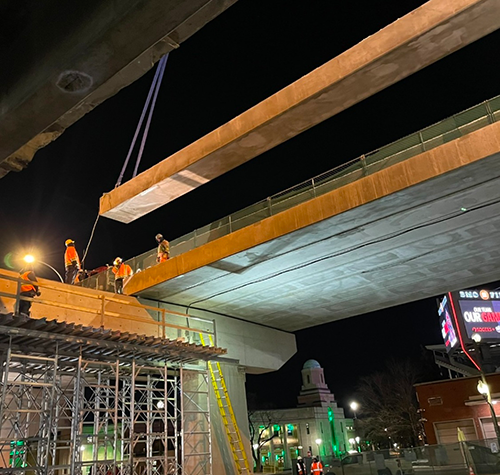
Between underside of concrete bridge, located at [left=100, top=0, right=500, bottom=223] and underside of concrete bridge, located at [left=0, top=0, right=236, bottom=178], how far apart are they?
34.7ft

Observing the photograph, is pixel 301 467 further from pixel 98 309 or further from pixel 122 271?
pixel 98 309

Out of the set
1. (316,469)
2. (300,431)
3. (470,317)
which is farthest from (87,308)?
(300,431)

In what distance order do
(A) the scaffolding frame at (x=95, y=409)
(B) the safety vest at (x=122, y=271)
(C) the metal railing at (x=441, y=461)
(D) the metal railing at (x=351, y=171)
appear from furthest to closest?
(B) the safety vest at (x=122, y=271) → (C) the metal railing at (x=441, y=461) → (D) the metal railing at (x=351, y=171) → (A) the scaffolding frame at (x=95, y=409)

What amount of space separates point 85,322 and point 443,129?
42.6 feet

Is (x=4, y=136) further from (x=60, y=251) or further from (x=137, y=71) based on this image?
(x=60, y=251)

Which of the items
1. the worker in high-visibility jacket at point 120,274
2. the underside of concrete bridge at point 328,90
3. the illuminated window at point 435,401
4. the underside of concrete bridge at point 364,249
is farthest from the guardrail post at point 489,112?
the illuminated window at point 435,401

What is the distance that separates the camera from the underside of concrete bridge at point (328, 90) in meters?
12.6

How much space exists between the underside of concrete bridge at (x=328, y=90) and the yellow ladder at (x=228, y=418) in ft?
21.8

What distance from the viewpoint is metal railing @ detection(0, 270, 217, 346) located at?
1410cm

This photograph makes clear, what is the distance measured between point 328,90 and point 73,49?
1147 cm

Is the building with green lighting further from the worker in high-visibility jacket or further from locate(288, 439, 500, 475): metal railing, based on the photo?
the worker in high-visibility jacket

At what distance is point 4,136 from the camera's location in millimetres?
4617

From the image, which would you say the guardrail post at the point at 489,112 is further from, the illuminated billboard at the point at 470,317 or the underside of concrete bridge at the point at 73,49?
the illuminated billboard at the point at 470,317

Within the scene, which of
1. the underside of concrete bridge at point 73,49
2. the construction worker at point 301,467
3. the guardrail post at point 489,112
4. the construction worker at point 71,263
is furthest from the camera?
the construction worker at point 301,467
